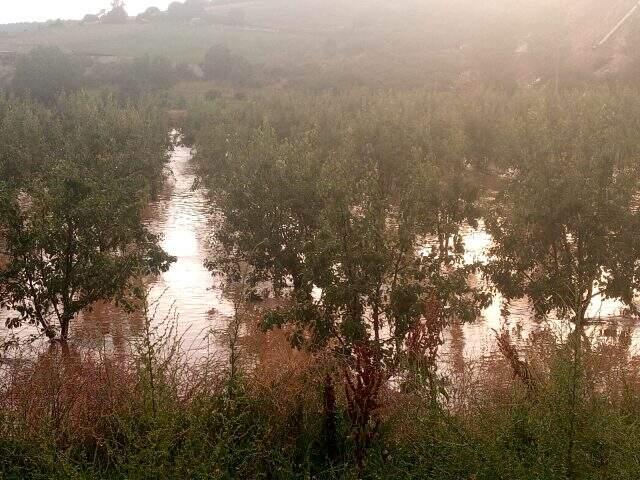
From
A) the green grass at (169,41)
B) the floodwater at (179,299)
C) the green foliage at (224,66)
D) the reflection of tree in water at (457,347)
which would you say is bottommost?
the reflection of tree in water at (457,347)

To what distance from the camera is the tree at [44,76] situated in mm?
107188

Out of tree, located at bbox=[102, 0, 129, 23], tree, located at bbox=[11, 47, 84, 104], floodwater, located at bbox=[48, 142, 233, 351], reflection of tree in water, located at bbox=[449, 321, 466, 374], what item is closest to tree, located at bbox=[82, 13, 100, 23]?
tree, located at bbox=[102, 0, 129, 23]

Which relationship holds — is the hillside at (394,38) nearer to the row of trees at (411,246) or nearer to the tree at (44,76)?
the tree at (44,76)

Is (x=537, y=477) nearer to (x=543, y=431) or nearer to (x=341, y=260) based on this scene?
(x=543, y=431)

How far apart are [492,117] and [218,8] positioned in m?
154

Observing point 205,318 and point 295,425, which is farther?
point 205,318

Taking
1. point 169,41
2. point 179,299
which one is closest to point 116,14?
point 169,41

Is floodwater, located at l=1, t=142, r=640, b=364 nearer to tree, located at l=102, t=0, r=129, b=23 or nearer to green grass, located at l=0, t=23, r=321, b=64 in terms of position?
green grass, located at l=0, t=23, r=321, b=64

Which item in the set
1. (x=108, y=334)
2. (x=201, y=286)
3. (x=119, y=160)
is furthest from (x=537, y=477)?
(x=119, y=160)

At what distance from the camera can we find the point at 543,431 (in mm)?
10094

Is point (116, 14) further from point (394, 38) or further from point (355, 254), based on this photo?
point (355, 254)

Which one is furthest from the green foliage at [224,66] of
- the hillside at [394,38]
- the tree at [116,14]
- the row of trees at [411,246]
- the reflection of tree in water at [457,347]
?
the reflection of tree in water at [457,347]

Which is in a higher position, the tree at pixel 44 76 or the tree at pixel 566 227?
the tree at pixel 44 76

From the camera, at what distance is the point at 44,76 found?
108 m
